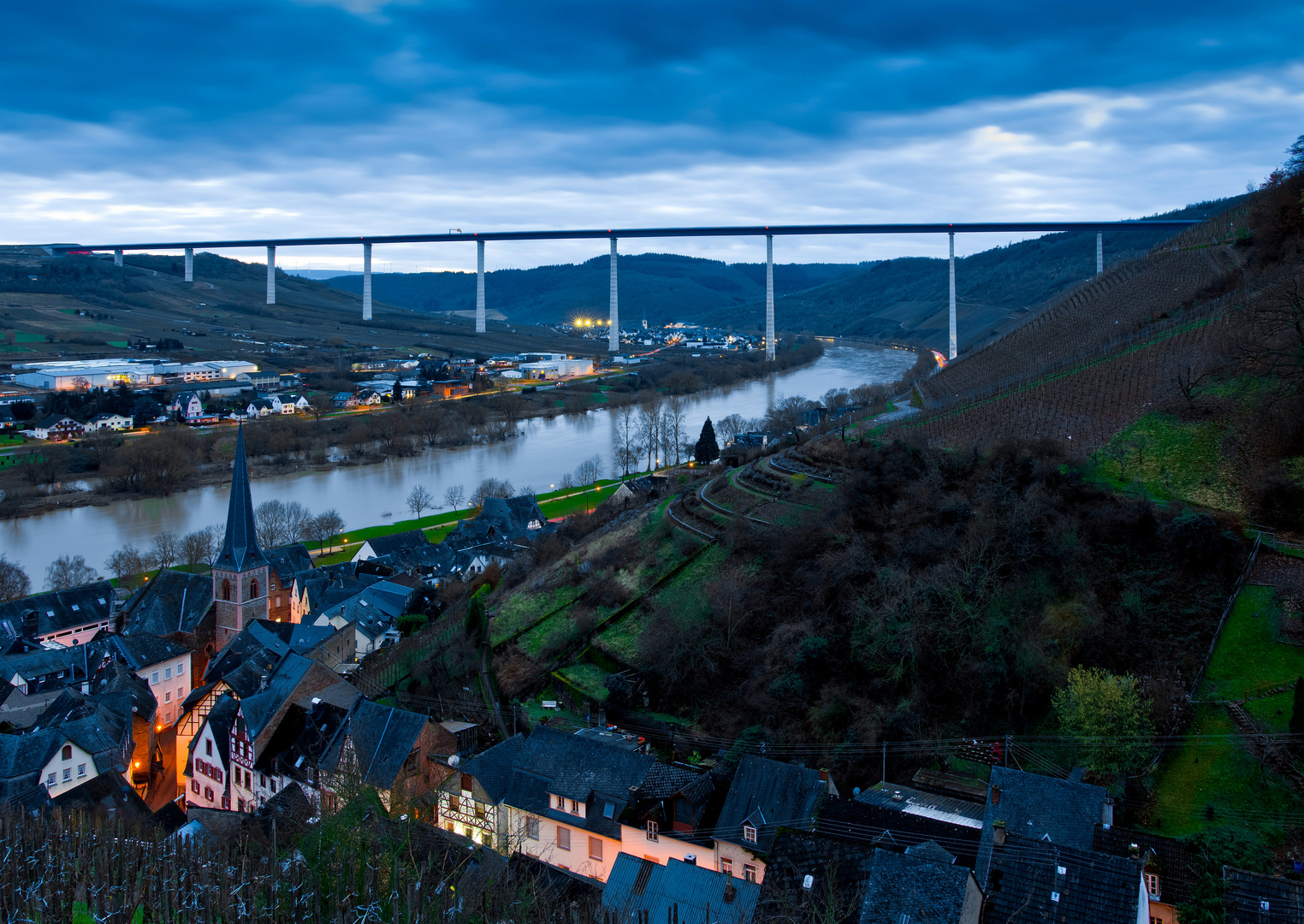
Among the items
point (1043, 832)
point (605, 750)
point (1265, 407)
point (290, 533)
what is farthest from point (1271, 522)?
point (290, 533)

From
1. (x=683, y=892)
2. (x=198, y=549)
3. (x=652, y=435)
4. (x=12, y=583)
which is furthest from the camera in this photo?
(x=652, y=435)

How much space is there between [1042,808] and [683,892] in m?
2.67

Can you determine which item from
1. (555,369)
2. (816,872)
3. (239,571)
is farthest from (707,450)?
(555,369)

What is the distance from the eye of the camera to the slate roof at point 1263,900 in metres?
5.35

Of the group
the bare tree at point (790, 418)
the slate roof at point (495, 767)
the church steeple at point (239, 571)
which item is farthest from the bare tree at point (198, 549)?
the slate roof at point (495, 767)

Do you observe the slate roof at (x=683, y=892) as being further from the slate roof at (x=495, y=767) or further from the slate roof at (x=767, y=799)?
the slate roof at (x=495, y=767)

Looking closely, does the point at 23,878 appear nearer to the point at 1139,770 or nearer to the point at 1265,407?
the point at 1139,770

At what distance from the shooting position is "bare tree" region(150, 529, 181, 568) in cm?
2167

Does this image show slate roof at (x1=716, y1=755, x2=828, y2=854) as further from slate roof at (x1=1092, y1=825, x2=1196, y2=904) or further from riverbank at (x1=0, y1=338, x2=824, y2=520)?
riverbank at (x1=0, y1=338, x2=824, y2=520)

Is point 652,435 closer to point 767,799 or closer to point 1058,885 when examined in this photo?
point 767,799

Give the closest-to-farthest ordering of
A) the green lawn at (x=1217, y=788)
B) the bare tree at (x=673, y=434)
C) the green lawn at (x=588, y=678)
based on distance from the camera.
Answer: the green lawn at (x=1217, y=788), the green lawn at (x=588, y=678), the bare tree at (x=673, y=434)

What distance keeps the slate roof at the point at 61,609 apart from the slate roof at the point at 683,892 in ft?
47.6

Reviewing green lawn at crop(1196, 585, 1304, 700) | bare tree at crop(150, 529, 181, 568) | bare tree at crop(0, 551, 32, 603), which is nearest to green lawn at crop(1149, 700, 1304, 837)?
green lawn at crop(1196, 585, 1304, 700)

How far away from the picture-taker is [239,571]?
17.0 m
